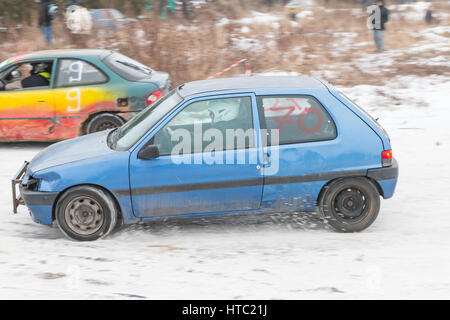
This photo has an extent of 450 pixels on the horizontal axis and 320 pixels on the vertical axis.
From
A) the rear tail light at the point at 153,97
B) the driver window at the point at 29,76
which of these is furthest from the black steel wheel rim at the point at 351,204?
the driver window at the point at 29,76

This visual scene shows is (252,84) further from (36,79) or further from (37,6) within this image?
(37,6)

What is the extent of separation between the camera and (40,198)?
6305mm

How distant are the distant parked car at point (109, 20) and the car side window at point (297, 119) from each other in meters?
12.1

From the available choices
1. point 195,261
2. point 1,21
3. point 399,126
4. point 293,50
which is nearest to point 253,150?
point 195,261

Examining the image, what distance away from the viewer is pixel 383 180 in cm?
639

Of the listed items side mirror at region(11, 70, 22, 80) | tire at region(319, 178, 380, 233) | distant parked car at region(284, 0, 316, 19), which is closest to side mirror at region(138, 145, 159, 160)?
tire at region(319, 178, 380, 233)

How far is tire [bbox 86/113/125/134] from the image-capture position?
10.1 meters

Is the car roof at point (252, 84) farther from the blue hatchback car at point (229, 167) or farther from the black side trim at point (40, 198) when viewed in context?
the black side trim at point (40, 198)

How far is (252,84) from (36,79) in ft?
15.6

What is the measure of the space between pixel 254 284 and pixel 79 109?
18.4ft

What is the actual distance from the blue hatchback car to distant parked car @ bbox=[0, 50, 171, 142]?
3.65m

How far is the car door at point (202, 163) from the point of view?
622cm

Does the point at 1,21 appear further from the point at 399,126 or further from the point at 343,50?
the point at 399,126

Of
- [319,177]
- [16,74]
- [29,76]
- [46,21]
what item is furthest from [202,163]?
[46,21]
